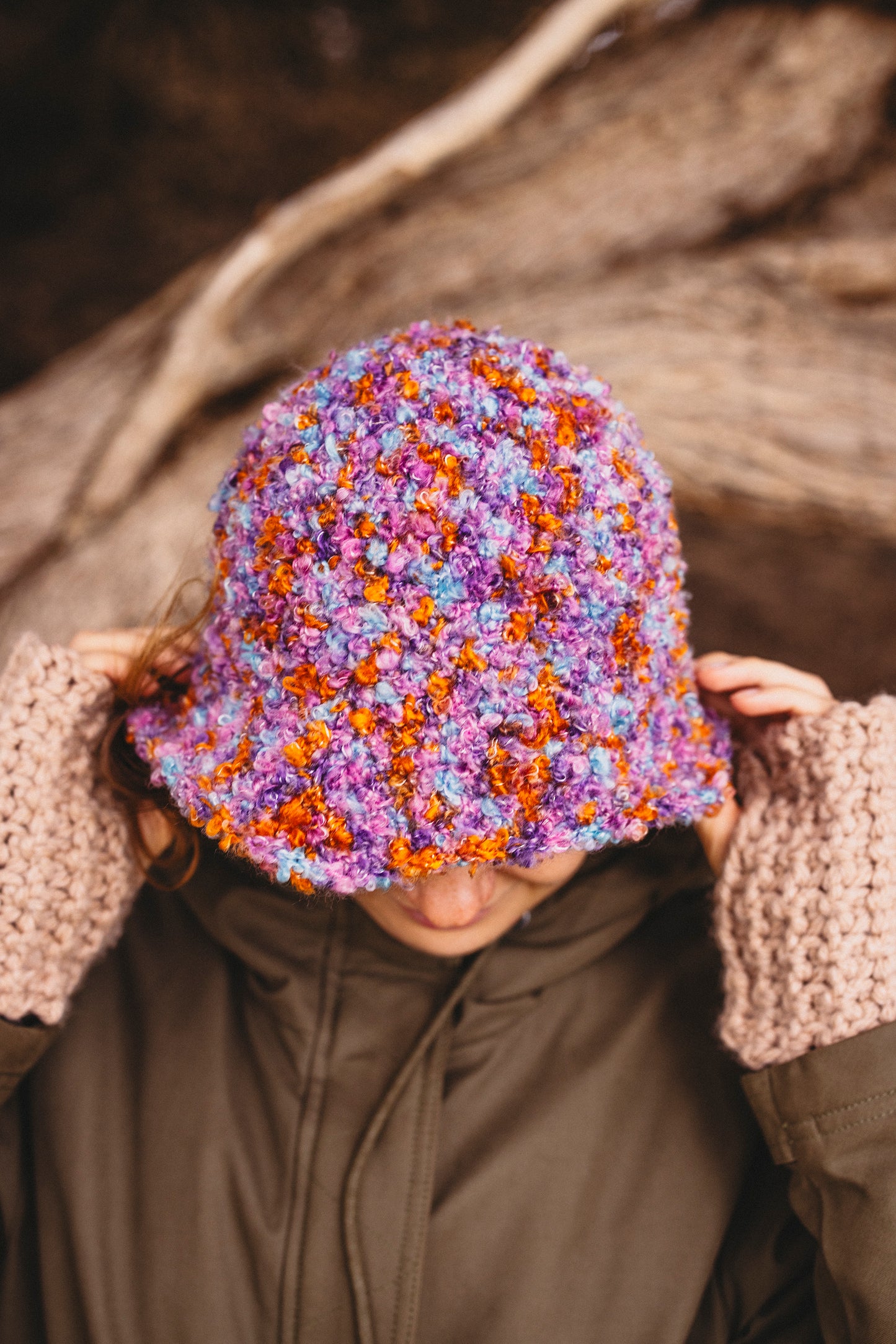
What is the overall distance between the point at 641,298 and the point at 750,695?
0.94m

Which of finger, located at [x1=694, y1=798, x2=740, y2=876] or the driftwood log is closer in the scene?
finger, located at [x1=694, y1=798, x2=740, y2=876]

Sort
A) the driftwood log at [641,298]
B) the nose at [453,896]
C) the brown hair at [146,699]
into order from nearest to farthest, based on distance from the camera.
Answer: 1. the nose at [453,896]
2. the brown hair at [146,699]
3. the driftwood log at [641,298]

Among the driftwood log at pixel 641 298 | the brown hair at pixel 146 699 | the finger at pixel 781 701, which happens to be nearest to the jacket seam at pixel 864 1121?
the finger at pixel 781 701

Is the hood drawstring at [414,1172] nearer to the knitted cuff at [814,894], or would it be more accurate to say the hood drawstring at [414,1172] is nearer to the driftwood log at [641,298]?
the knitted cuff at [814,894]

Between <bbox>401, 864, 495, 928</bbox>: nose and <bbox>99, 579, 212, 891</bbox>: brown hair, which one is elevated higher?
<bbox>99, 579, 212, 891</bbox>: brown hair

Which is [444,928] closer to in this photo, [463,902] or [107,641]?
[463,902]

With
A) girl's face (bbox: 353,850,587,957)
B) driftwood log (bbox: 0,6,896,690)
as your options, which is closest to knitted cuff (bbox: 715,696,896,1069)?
girl's face (bbox: 353,850,587,957)

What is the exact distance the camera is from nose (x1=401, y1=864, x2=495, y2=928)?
0.87 meters

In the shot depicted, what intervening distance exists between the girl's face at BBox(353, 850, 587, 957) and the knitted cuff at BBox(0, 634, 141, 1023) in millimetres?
A: 275

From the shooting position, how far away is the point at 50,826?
959 mm

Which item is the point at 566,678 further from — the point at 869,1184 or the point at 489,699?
the point at 869,1184

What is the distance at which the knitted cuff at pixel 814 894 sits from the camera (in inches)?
35.7

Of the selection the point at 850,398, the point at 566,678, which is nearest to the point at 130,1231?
the point at 566,678

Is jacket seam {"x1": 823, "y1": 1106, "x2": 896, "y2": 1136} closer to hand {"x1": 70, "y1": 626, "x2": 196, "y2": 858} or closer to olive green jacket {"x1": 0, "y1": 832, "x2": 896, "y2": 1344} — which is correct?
olive green jacket {"x1": 0, "y1": 832, "x2": 896, "y2": 1344}
